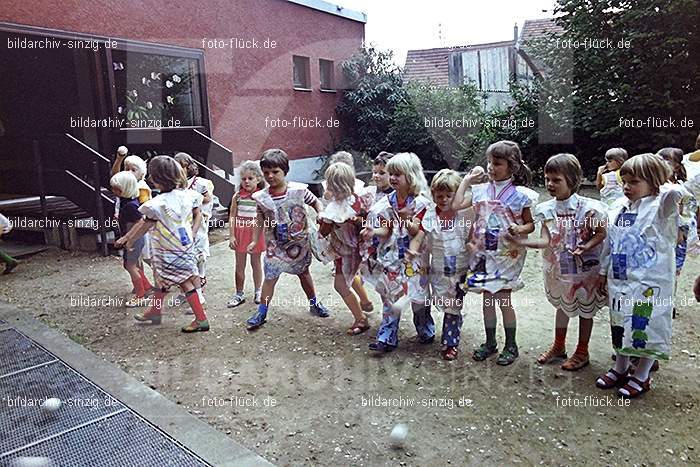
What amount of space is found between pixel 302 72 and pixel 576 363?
497 inches

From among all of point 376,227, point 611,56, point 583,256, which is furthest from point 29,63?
point 611,56

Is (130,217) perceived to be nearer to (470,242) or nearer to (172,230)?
(172,230)

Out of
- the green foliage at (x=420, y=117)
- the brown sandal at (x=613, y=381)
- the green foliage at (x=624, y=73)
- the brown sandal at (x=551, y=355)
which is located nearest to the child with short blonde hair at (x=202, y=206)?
the brown sandal at (x=551, y=355)

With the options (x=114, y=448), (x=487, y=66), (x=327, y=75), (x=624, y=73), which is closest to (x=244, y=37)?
(x=327, y=75)

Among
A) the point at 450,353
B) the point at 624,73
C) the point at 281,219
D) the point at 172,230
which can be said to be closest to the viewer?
the point at 450,353

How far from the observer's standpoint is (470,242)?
3.77 meters

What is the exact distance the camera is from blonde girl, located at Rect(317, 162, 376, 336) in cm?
415

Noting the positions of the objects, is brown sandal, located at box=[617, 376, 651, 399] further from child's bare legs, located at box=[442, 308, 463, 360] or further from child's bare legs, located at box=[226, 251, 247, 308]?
child's bare legs, located at box=[226, 251, 247, 308]

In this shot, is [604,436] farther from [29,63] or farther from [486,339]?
[29,63]

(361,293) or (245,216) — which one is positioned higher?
(245,216)

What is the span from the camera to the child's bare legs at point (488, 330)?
12.4ft

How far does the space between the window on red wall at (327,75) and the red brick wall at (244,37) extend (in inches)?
8.4

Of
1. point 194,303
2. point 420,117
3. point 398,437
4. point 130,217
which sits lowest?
point 398,437

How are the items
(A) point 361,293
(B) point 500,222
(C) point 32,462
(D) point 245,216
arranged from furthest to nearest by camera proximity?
(D) point 245,216 → (A) point 361,293 → (B) point 500,222 → (C) point 32,462
